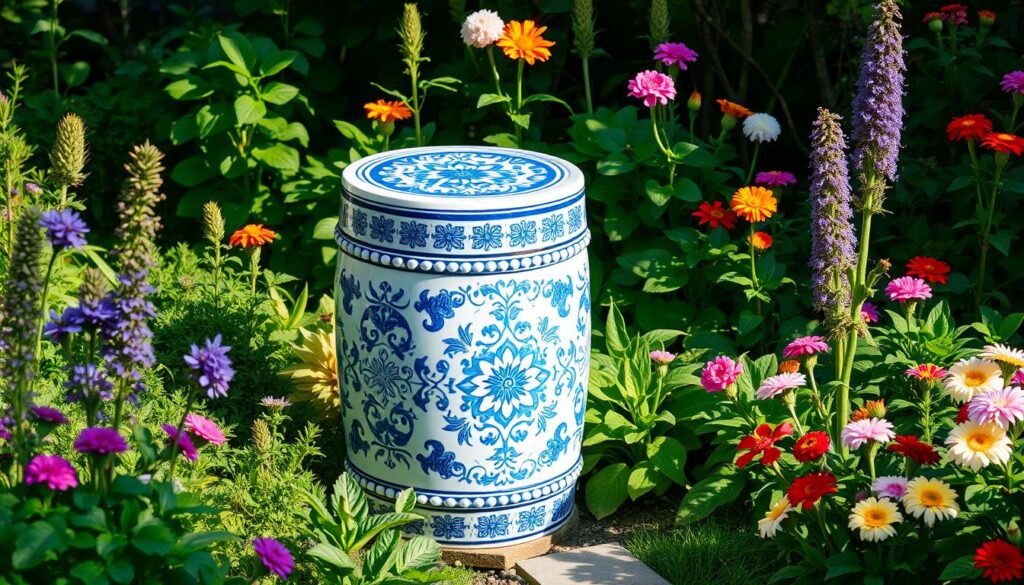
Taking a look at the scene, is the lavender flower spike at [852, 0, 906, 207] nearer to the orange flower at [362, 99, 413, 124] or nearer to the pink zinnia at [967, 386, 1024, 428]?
the pink zinnia at [967, 386, 1024, 428]

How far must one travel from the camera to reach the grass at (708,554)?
11.6 feet

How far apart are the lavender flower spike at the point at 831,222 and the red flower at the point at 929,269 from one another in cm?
87

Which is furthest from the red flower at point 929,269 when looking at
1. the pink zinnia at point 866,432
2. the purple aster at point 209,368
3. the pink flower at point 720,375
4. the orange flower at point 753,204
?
the purple aster at point 209,368

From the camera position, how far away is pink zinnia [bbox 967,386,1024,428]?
294 centimetres

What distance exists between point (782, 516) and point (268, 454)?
4.58 feet

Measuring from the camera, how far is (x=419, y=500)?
3621mm

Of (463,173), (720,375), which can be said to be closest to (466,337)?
(463,173)

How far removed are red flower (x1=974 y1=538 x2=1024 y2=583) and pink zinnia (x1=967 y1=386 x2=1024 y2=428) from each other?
284 millimetres

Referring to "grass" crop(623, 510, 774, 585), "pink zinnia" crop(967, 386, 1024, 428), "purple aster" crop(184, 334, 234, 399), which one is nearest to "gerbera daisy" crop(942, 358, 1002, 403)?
"pink zinnia" crop(967, 386, 1024, 428)

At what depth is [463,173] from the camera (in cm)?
364

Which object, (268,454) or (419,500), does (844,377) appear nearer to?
(419,500)

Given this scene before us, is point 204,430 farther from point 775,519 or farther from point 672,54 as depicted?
point 672,54

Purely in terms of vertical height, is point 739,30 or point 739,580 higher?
point 739,30

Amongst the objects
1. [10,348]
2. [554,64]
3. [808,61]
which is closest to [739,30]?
[808,61]
